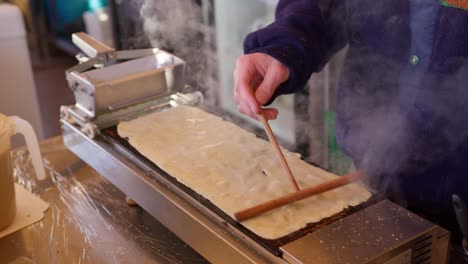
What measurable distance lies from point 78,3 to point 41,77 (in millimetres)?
716

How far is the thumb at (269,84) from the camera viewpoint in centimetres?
133

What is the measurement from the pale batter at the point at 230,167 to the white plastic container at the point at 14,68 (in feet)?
4.84

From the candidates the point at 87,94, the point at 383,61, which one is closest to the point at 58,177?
the point at 87,94

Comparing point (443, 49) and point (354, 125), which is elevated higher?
point (443, 49)

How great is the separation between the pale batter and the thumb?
13 cm

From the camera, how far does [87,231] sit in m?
1.36

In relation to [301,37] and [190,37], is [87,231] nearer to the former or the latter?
[301,37]

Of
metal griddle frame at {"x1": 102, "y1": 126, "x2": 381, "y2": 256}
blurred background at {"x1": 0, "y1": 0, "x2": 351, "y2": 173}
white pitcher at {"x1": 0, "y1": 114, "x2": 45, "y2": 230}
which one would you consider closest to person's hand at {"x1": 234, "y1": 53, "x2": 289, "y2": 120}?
metal griddle frame at {"x1": 102, "y1": 126, "x2": 381, "y2": 256}

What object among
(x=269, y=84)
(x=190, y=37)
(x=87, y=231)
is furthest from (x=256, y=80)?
(x=190, y=37)

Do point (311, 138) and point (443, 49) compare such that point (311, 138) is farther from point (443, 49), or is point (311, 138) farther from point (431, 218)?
point (443, 49)

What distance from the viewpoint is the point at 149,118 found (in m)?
1.55

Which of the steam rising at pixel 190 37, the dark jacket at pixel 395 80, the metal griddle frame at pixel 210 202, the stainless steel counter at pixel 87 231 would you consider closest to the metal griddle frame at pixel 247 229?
the metal griddle frame at pixel 210 202

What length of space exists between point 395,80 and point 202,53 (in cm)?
186

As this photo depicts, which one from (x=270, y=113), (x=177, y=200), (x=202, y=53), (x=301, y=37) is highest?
(x=301, y=37)
